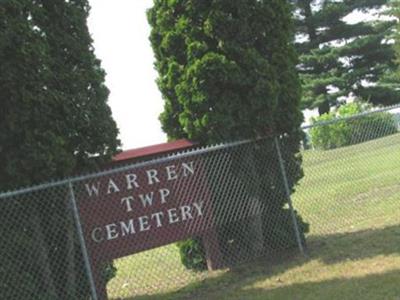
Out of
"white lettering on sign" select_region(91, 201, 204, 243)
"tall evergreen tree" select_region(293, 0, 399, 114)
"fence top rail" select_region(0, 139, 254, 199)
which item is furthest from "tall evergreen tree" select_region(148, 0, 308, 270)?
"tall evergreen tree" select_region(293, 0, 399, 114)

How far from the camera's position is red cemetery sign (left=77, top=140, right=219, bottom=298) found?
8164mm

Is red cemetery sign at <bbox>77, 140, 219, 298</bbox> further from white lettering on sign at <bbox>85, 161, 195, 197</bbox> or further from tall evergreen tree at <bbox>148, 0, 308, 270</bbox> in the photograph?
tall evergreen tree at <bbox>148, 0, 308, 270</bbox>

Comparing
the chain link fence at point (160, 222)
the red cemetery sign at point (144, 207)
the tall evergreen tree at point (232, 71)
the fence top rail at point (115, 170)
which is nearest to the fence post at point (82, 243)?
the chain link fence at point (160, 222)

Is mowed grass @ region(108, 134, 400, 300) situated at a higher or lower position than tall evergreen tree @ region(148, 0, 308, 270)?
lower

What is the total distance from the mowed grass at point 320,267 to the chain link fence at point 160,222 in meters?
0.05

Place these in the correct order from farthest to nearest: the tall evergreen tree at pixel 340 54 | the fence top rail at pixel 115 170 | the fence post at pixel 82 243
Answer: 1. the tall evergreen tree at pixel 340 54
2. the fence post at pixel 82 243
3. the fence top rail at pixel 115 170

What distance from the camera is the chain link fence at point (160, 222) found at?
299 inches

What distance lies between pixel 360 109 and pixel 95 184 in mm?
27761

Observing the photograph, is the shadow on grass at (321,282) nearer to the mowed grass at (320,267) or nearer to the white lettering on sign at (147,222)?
the mowed grass at (320,267)

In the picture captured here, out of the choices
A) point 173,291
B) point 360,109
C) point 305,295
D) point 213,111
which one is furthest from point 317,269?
point 360,109

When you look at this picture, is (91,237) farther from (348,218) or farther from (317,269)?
(348,218)

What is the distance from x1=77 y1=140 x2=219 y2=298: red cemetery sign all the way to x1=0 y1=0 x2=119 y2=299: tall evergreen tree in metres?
0.33

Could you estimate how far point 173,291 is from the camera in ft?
28.7

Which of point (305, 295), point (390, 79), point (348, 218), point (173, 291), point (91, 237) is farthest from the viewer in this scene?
point (390, 79)
